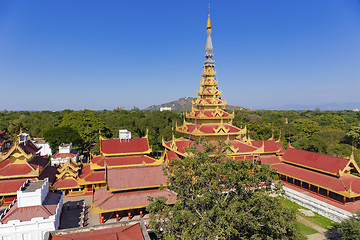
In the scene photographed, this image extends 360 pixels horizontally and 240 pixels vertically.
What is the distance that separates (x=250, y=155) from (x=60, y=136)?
32646mm

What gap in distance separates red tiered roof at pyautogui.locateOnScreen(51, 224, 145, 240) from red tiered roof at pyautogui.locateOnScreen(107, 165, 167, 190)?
5409 millimetres

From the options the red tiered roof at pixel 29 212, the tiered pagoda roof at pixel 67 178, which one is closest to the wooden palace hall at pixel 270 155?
the tiered pagoda roof at pixel 67 178

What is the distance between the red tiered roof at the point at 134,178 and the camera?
63.4ft

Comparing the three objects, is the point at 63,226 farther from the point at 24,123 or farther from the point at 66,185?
the point at 24,123

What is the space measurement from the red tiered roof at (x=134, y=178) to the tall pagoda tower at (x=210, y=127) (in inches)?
146

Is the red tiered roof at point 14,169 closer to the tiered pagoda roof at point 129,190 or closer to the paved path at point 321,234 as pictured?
the tiered pagoda roof at point 129,190

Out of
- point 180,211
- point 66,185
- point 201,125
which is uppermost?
point 201,125

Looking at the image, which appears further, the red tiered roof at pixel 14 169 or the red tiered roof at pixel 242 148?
the red tiered roof at pixel 242 148

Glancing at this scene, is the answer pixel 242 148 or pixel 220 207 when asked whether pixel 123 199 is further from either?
pixel 242 148

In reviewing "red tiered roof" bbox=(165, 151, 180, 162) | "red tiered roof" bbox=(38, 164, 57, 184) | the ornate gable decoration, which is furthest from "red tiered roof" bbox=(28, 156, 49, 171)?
the ornate gable decoration

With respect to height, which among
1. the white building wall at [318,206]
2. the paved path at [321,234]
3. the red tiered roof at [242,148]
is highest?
the red tiered roof at [242,148]

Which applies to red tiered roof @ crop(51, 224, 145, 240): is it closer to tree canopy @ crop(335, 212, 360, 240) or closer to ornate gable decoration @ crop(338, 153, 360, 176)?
tree canopy @ crop(335, 212, 360, 240)

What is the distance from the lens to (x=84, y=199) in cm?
2422

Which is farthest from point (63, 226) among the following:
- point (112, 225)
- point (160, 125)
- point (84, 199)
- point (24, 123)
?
point (24, 123)
